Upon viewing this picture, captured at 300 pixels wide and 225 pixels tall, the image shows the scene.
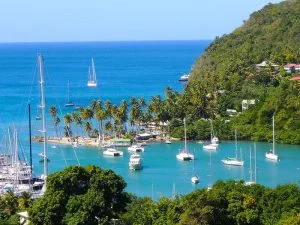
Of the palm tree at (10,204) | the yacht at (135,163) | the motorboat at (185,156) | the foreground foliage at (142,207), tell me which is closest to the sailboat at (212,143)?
the motorboat at (185,156)

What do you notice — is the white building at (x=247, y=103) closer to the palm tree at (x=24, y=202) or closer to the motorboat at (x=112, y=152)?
the motorboat at (x=112, y=152)

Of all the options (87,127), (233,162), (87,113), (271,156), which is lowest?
(233,162)

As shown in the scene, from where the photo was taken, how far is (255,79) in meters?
64.6

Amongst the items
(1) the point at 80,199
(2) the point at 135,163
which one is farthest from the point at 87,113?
(1) the point at 80,199

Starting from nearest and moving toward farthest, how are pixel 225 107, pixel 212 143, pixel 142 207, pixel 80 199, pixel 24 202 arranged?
pixel 80 199, pixel 142 207, pixel 24 202, pixel 212 143, pixel 225 107

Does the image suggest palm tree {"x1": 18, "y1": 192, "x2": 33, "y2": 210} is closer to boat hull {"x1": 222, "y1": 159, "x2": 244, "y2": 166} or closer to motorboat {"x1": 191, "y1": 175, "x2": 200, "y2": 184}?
motorboat {"x1": 191, "y1": 175, "x2": 200, "y2": 184}

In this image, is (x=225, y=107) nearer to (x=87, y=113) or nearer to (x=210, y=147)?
(x=210, y=147)

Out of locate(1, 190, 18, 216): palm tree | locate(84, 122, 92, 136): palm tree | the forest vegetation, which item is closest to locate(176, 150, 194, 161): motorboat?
the forest vegetation

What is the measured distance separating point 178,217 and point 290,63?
1928 inches

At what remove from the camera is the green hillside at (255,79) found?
52562mm

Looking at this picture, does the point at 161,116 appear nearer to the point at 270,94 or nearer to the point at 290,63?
the point at 270,94

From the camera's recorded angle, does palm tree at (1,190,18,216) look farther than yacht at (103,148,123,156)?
No

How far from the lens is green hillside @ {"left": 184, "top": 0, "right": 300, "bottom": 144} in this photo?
2069 inches

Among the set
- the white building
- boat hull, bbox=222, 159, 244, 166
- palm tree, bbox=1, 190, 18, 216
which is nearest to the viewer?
palm tree, bbox=1, 190, 18, 216
